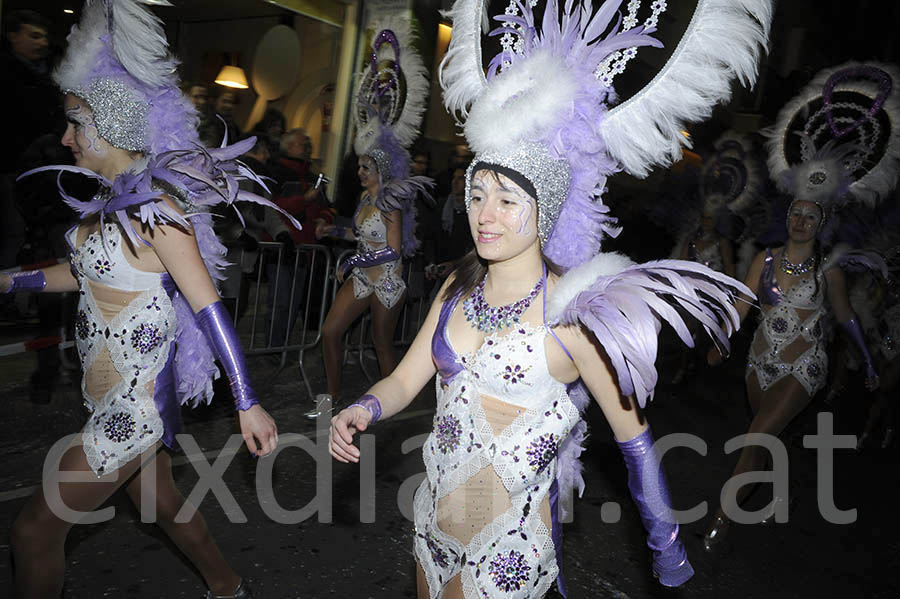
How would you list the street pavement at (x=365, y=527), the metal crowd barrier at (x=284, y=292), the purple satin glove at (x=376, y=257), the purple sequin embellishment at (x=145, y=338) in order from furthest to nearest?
the metal crowd barrier at (x=284, y=292) → the purple satin glove at (x=376, y=257) → the street pavement at (x=365, y=527) → the purple sequin embellishment at (x=145, y=338)

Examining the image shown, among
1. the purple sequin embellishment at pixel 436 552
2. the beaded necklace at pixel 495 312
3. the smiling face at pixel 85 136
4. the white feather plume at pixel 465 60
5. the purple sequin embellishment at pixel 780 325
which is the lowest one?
the purple sequin embellishment at pixel 436 552

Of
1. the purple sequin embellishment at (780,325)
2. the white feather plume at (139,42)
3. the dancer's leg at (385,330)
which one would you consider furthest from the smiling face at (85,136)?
the purple sequin embellishment at (780,325)

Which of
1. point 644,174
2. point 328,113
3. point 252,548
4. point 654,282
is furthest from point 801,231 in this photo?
point 328,113

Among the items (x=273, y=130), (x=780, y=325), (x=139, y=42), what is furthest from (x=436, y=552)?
(x=273, y=130)

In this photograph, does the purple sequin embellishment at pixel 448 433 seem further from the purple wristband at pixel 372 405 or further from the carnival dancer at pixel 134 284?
the carnival dancer at pixel 134 284

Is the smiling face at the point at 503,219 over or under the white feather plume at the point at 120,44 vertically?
Answer: under

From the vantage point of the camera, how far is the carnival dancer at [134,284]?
2443 millimetres

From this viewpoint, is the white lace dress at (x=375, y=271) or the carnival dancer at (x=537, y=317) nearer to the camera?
the carnival dancer at (x=537, y=317)

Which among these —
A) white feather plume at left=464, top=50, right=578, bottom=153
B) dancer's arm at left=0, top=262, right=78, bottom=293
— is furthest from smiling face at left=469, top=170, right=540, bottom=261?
dancer's arm at left=0, top=262, right=78, bottom=293

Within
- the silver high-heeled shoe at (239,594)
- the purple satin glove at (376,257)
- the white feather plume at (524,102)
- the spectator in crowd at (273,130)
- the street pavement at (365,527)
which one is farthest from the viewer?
the spectator in crowd at (273,130)

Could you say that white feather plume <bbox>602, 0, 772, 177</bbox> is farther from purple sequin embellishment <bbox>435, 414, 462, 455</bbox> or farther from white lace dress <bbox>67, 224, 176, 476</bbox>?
white lace dress <bbox>67, 224, 176, 476</bbox>

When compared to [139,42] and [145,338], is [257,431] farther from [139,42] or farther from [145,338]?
[139,42]

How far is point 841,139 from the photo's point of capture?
5.51 m

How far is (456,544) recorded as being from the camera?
2.20 meters
